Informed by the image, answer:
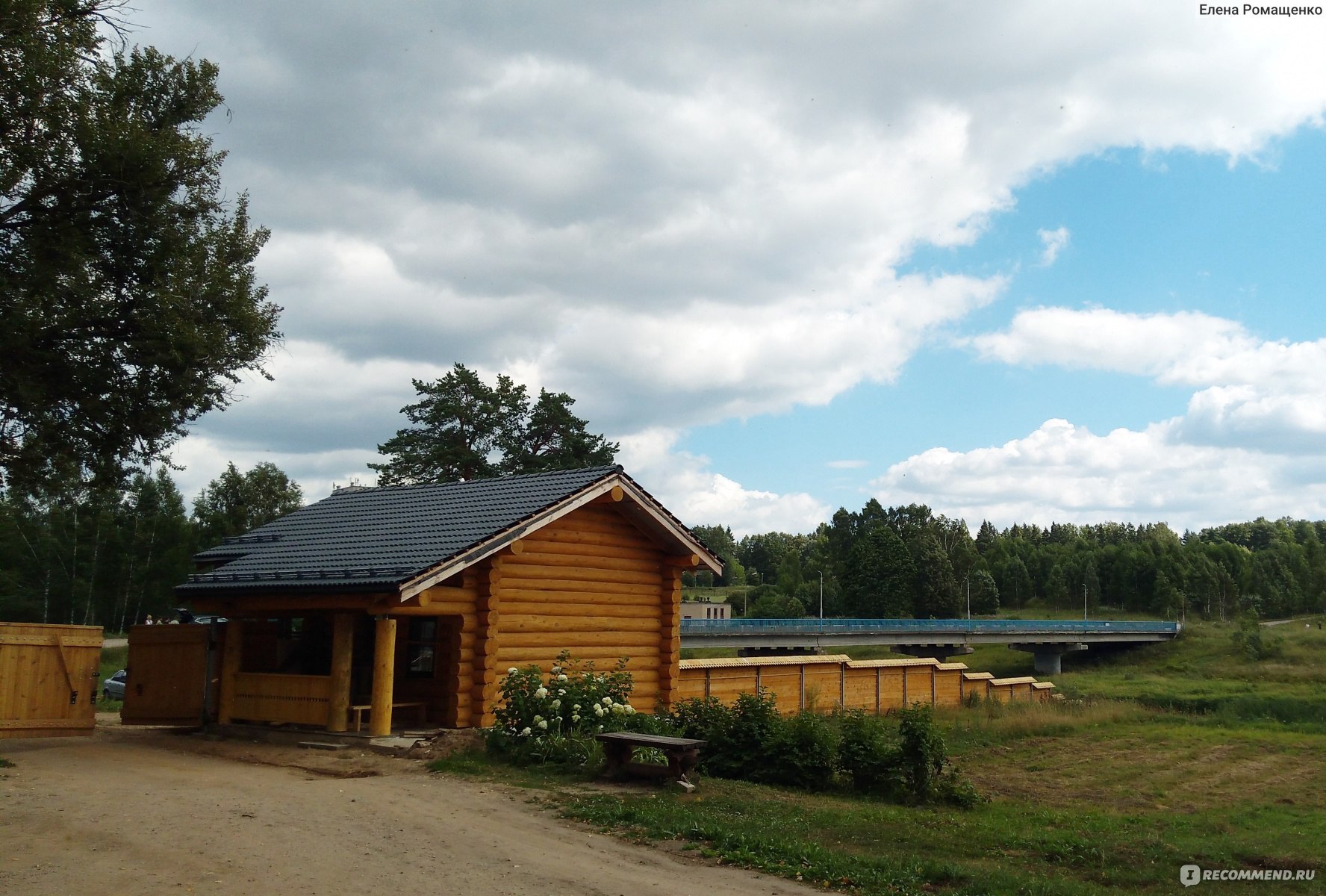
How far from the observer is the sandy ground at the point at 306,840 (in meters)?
8.11

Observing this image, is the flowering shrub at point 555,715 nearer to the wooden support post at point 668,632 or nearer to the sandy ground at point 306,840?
the sandy ground at point 306,840

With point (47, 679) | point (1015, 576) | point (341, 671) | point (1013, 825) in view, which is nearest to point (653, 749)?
point (1013, 825)

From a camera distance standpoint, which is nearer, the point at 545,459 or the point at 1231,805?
the point at 1231,805

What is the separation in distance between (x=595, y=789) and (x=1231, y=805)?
10.5 metres

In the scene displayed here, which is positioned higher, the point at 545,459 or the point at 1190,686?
the point at 545,459

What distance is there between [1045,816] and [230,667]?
47.4ft

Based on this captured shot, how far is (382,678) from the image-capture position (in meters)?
16.3

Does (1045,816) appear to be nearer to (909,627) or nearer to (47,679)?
(47,679)

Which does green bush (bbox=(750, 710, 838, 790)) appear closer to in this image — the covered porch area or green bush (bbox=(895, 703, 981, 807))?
green bush (bbox=(895, 703, 981, 807))

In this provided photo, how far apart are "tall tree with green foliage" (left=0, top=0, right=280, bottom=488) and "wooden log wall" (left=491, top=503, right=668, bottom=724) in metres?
7.12

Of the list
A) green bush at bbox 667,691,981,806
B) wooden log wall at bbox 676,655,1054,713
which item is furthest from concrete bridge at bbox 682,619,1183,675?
green bush at bbox 667,691,981,806

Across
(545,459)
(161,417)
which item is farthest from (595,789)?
(545,459)

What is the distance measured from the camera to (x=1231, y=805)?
627 inches

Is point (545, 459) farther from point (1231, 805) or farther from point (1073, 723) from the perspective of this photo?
point (1231, 805)
